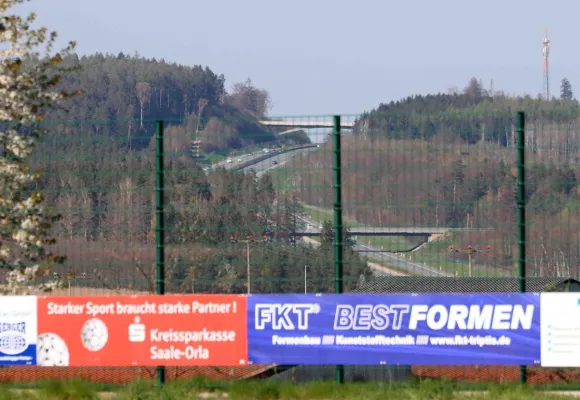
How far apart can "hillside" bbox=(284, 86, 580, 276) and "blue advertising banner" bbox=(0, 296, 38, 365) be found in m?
3.70

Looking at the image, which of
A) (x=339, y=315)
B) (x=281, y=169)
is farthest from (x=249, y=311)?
(x=281, y=169)

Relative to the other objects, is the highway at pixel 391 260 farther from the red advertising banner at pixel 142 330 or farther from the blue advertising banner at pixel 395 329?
the red advertising banner at pixel 142 330

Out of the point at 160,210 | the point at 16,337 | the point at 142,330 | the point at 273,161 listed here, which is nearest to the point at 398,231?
the point at 273,161

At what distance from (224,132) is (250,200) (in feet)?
3.97

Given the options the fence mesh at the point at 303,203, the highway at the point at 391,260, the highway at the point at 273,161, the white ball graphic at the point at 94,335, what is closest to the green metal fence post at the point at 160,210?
the fence mesh at the point at 303,203

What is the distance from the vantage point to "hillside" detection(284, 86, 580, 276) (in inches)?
546

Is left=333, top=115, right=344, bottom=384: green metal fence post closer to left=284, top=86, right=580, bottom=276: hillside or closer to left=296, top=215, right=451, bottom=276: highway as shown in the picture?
left=284, top=86, right=580, bottom=276: hillside

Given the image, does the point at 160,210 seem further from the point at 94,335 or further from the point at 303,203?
the point at 303,203

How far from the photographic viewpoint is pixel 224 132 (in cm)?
1514

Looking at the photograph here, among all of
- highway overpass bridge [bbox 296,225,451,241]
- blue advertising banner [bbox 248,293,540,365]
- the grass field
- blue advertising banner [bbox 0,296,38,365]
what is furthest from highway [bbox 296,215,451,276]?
blue advertising banner [bbox 0,296,38,365]

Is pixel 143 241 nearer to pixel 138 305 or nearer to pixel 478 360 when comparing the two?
pixel 138 305

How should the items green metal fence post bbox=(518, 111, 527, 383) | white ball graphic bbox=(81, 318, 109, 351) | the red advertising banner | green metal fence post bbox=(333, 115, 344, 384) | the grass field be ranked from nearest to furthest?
the grass field < green metal fence post bbox=(518, 111, 527, 383) < the red advertising banner < green metal fence post bbox=(333, 115, 344, 384) < white ball graphic bbox=(81, 318, 109, 351)

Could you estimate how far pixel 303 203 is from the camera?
47.8ft

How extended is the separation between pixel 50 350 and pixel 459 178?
541 centimetres
